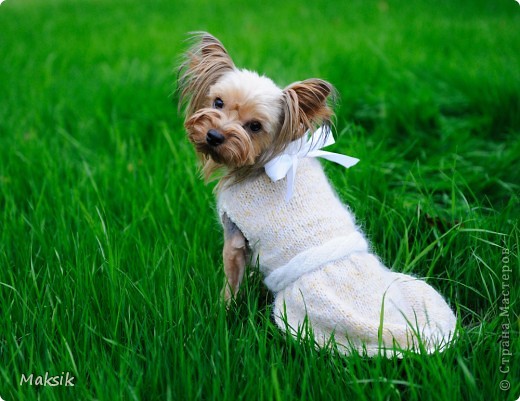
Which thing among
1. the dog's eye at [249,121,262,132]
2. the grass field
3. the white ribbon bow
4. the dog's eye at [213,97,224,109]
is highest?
the dog's eye at [213,97,224,109]

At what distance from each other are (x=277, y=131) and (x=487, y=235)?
1331 millimetres

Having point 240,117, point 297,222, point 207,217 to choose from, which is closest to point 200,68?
point 240,117

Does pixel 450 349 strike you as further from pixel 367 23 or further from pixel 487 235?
pixel 367 23

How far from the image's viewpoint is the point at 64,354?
2.30 m

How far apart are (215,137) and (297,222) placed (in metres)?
0.52

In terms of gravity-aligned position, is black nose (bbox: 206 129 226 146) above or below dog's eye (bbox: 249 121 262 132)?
below

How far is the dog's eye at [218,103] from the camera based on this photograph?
8.39 feet

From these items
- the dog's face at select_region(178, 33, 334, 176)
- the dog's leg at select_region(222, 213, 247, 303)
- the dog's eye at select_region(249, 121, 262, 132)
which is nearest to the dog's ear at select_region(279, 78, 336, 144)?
the dog's face at select_region(178, 33, 334, 176)

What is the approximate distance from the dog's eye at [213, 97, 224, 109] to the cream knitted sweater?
371 millimetres

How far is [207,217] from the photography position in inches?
130

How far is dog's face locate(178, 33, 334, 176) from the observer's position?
2416mm

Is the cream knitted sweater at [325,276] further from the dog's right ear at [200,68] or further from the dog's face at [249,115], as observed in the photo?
the dog's right ear at [200,68]

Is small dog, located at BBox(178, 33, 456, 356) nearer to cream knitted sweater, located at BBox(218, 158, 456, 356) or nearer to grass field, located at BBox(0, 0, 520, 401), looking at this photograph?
cream knitted sweater, located at BBox(218, 158, 456, 356)

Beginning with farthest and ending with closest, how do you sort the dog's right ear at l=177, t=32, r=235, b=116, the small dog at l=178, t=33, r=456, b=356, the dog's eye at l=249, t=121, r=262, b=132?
1. the dog's right ear at l=177, t=32, r=235, b=116
2. the dog's eye at l=249, t=121, r=262, b=132
3. the small dog at l=178, t=33, r=456, b=356
